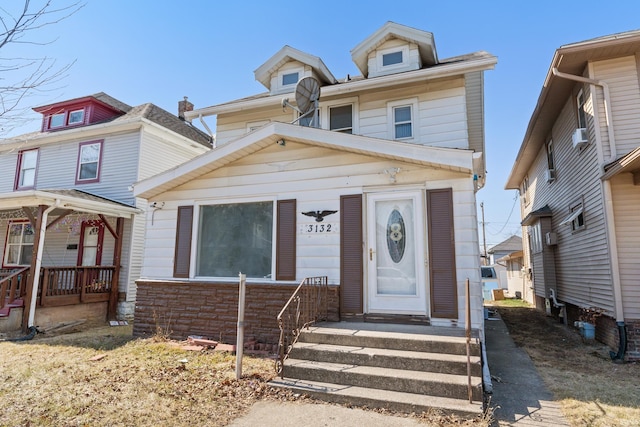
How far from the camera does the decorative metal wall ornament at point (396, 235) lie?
6.08 m

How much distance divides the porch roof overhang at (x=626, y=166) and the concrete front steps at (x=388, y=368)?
4064 millimetres

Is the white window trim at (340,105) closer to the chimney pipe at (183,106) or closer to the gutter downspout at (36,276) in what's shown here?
the gutter downspout at (36,276)

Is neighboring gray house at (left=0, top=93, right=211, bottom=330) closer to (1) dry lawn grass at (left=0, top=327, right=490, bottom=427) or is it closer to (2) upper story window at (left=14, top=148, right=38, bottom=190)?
(2) upper story window at (left=14, top=148, right=38, bottom=190)

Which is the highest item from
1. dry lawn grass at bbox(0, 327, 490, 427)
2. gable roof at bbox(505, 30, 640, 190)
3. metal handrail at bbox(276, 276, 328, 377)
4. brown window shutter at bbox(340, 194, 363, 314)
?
gable roof at bbox(505, 30, 640, 190)

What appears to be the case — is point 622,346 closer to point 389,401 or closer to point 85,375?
point 389,401

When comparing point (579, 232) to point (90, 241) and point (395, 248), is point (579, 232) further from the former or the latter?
point (90, 241)

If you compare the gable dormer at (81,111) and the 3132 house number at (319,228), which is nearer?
the 3132 house number at (319,228)

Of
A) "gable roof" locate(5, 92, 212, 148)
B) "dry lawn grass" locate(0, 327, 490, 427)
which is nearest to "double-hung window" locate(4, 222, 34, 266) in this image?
"gable roof" locate(5, 92, 212, 148)

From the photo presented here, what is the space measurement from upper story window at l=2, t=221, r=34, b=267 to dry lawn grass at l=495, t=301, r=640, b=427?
15.1 m

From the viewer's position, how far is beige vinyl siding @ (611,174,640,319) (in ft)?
21.2

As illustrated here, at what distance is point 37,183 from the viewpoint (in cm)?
1309

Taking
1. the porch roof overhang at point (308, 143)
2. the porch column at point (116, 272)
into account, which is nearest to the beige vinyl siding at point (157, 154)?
the porch column at point (116, 272)

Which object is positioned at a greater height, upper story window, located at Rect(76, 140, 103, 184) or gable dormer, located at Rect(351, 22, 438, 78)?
gable dormer, located at Rect(351, 22, 438, 78)

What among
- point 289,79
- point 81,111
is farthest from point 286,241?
point 81,111
